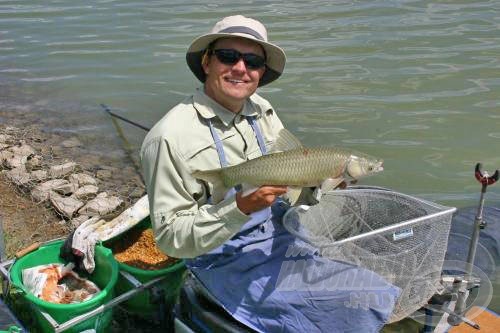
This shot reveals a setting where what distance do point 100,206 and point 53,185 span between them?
0.82m

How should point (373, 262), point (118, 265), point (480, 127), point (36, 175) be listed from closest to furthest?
point (373, 262) → point (118, 265) → point (36, 175) → point (480, 127)

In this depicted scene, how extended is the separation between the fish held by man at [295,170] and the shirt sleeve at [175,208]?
0.11 metres

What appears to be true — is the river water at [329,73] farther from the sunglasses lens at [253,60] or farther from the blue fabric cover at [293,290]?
the sunglasses lens at [253,60]

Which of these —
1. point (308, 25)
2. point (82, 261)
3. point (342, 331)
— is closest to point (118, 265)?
point (82, 261)

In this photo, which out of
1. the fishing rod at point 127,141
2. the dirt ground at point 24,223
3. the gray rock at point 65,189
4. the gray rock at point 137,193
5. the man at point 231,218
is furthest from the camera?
the fishing rod at point 127,141

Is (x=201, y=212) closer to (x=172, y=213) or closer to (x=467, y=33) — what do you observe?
(x=172, y=213)

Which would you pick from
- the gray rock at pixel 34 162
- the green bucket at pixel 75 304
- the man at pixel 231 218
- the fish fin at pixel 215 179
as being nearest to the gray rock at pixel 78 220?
the green bucket at pixel 75 304

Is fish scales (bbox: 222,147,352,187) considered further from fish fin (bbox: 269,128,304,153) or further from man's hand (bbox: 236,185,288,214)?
fish fin (bbox: 269,128,304,153)

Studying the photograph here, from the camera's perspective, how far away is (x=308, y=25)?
12.5 metres

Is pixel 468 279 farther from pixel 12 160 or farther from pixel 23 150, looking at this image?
pixel 23 150

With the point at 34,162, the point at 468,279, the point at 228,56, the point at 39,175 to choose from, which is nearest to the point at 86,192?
the point at 39,175

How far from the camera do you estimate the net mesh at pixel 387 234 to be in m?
3.20

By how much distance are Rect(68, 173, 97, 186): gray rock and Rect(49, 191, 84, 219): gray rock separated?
0.48m

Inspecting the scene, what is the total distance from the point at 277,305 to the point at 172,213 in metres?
0.72
